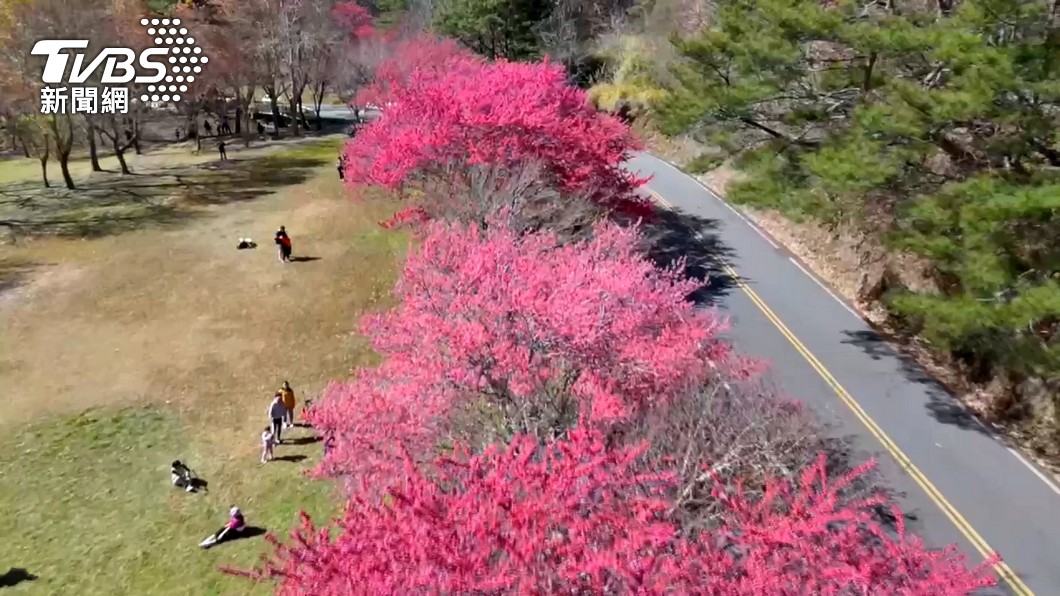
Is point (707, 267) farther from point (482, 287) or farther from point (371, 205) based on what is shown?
point (371, 205)

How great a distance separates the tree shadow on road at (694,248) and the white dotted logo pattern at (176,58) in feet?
97.1

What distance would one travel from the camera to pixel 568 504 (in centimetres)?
687

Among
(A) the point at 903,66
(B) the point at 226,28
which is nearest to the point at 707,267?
(A) the point at 903,66

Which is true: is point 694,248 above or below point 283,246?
above

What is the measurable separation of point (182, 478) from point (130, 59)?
29536mm

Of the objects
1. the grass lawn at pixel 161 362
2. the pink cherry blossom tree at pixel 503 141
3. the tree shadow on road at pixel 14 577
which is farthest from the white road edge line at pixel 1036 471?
the tree shadow on road at pixel 14 577

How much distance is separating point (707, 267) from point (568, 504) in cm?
1489

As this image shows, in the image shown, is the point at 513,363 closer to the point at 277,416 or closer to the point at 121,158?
the point at 277,416

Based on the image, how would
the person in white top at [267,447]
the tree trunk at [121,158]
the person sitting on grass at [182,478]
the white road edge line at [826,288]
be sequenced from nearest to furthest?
the person sitting on grass at [182,478], the person in white top at [267,447], the white road edge line at [826,288], the tree trunk at [121,158]

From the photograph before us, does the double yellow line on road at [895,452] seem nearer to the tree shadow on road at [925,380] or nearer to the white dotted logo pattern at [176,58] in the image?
the tree shadow on road at [925,380]

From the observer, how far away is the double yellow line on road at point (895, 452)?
32.9 ft

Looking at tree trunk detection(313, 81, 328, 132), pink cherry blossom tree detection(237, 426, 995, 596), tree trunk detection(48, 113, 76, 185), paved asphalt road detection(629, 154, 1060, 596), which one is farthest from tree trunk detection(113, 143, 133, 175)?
pink cherry blossom tree detection(237, 426, 995, 596)

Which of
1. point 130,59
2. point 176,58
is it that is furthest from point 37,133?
point 176,58

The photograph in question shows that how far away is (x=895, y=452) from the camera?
1254cm
